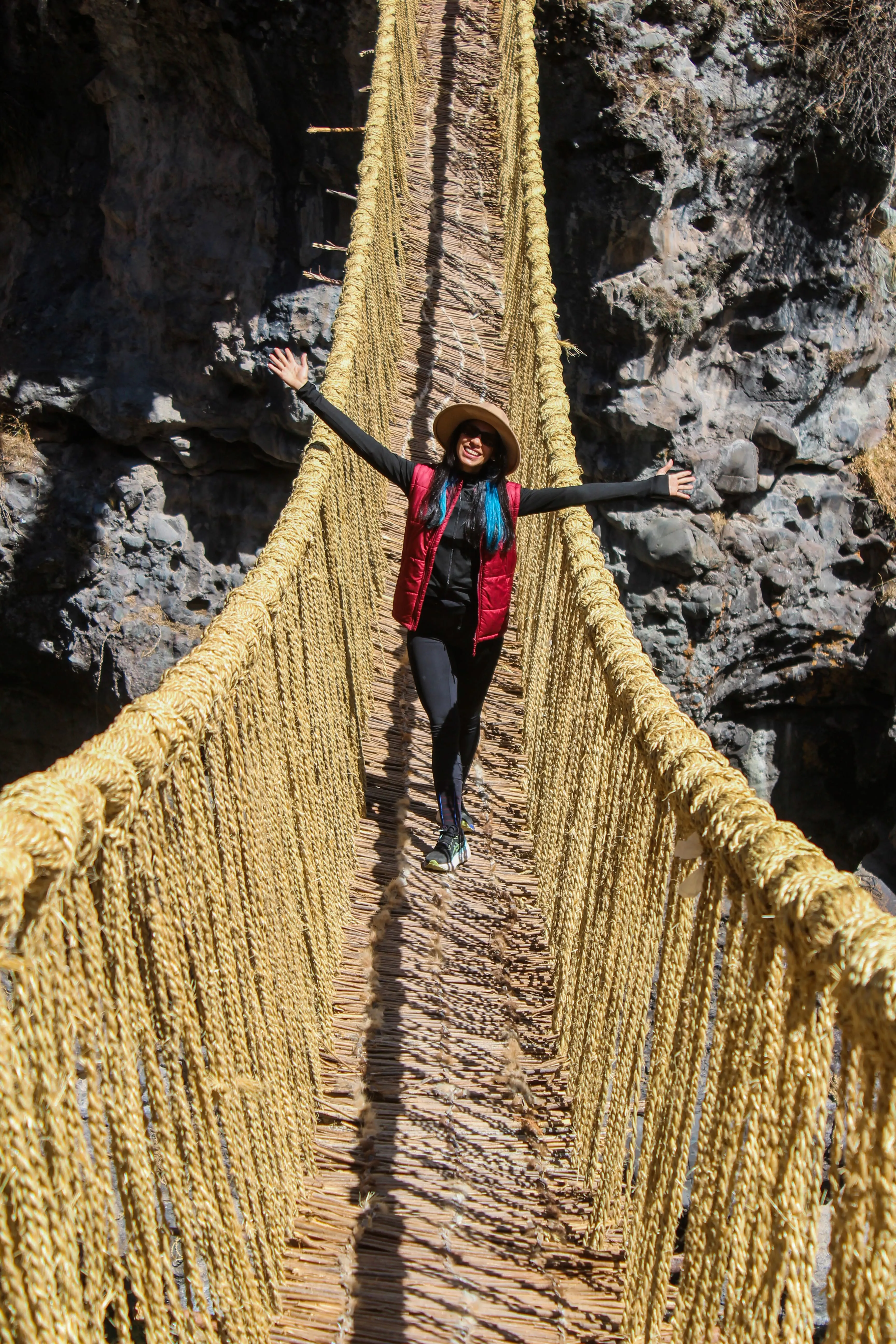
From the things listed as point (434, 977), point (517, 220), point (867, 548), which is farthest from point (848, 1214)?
point (867, 548)

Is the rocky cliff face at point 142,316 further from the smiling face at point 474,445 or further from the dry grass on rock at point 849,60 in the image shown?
Answer: the smiling face at point 474,445

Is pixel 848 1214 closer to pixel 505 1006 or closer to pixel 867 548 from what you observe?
pixel 505 1006

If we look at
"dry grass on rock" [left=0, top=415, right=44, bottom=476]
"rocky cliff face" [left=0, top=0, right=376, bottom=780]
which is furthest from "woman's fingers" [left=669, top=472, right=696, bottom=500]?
"dry grass on rock" [left=0, top=415, right=44, bottom=476]

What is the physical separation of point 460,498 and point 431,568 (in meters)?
0.18

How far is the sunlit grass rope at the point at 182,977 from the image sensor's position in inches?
36.1

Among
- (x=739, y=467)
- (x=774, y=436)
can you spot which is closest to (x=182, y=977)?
(x=739, y=467)

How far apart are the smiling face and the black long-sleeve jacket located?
0.13 ft

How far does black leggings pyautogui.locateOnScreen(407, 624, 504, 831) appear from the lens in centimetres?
261

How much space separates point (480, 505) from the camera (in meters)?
2.53

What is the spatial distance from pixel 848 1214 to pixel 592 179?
7.68m

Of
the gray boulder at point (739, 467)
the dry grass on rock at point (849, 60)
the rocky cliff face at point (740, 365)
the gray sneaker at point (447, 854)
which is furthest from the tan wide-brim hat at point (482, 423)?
the dry grass on rock at point (849, 60)

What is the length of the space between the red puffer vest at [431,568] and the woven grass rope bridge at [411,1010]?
16cm

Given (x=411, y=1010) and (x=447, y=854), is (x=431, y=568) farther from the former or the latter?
(x=411, y=1010)

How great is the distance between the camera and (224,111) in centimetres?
848
